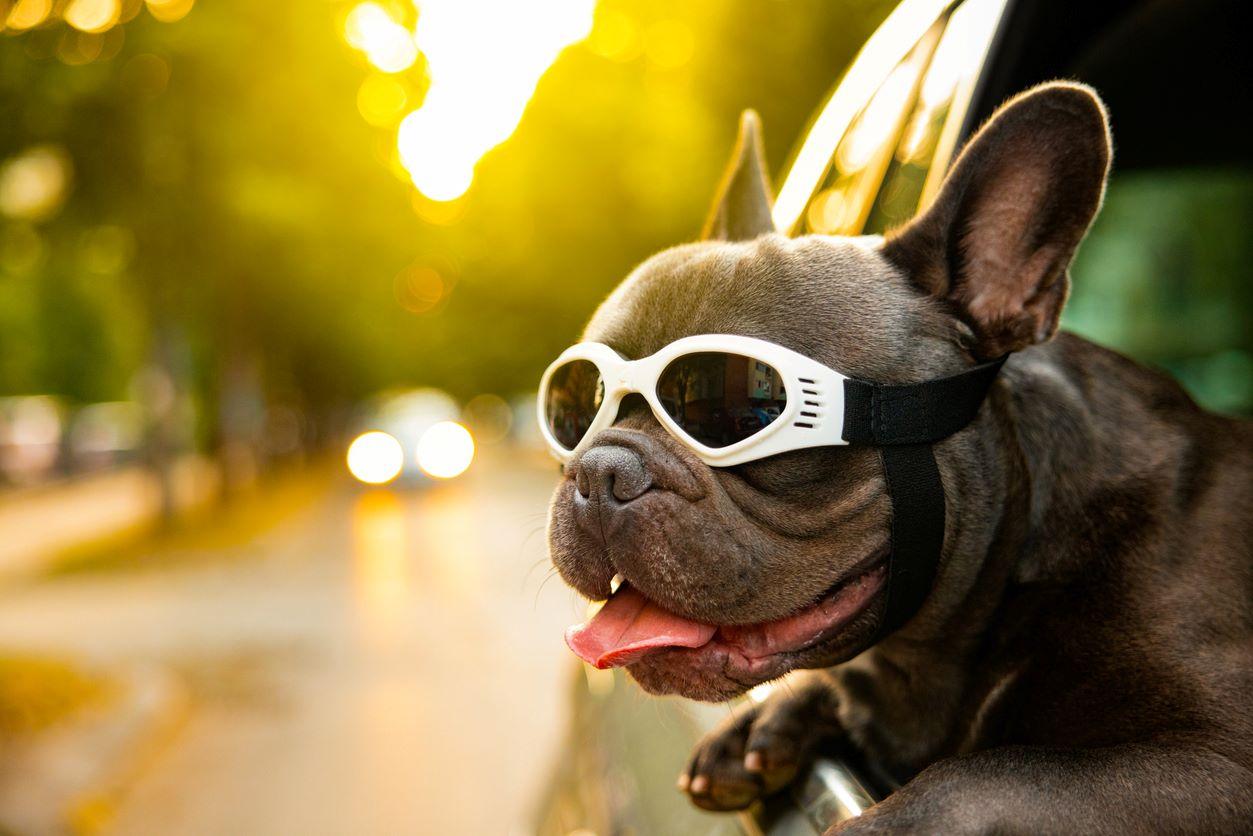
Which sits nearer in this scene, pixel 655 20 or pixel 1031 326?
pixel 1031 326

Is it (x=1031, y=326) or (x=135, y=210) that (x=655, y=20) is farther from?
(x=1031, y=326)

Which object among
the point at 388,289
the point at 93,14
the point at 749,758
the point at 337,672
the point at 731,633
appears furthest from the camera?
the point at 388,289

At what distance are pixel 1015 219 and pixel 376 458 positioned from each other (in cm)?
2531

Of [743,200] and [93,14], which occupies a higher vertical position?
[93,14]

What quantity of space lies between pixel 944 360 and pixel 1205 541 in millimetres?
442

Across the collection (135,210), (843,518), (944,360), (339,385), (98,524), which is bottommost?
(339,385)

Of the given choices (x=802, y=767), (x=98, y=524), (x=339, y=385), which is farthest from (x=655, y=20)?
(x=339, y=385)

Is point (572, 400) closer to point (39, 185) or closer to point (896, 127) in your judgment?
point (896, 127)

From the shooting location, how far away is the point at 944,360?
177cm

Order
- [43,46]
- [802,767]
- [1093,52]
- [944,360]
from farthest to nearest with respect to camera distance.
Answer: [43,46]
[1093,52]
[802,767]
[944,360]

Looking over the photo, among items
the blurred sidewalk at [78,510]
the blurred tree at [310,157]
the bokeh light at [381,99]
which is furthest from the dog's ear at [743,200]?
the bokeh light at [381,99]

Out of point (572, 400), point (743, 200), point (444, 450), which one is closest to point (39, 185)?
point (743, 200)

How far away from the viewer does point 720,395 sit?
1712 mm

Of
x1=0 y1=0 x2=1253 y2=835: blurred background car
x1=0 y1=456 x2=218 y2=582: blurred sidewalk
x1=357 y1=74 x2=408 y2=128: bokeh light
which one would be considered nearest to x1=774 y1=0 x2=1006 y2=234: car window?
x1=0 y1=0 x2=1253 y2=835: blurred background car
